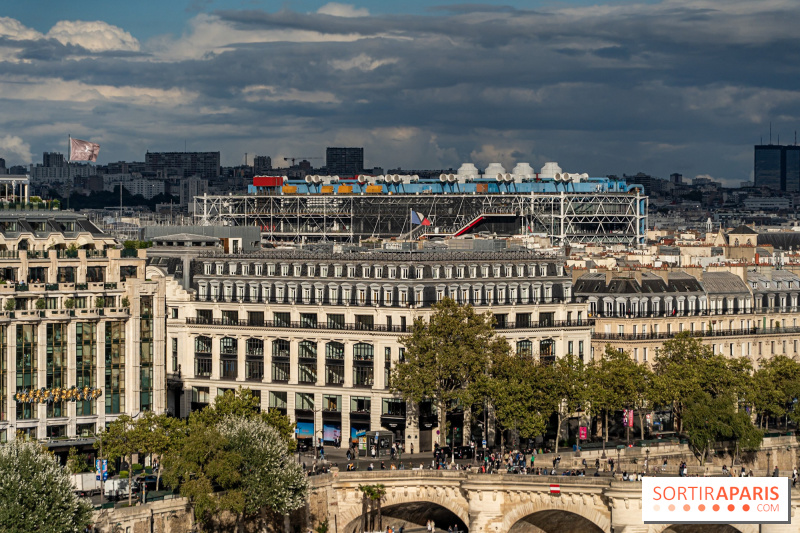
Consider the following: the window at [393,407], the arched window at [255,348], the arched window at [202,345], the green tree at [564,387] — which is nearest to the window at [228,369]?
the arched window at [255,348]

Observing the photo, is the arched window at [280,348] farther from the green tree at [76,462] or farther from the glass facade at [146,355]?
the green tree at [76,462]

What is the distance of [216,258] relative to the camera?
161 m

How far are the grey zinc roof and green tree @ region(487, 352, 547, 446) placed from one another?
38.2 metres

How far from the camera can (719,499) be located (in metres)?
115

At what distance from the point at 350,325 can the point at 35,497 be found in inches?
2068

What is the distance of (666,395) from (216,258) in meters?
42.9

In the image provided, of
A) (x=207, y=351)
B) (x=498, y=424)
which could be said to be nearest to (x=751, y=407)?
(x=498, y=424)

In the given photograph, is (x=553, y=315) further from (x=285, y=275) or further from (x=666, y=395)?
(x=285, y=275)

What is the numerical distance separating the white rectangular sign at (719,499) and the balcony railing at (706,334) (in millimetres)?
44403

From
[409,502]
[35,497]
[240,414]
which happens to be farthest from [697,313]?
[35,497]

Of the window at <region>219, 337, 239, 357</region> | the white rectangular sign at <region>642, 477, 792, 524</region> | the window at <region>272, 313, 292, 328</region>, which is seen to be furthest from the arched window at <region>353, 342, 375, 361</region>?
the white rectangular sign at <region>642, 477, 792, 524</region>

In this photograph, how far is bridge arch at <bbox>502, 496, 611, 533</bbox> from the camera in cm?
12088

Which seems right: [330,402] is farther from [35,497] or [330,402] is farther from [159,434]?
[35,497]

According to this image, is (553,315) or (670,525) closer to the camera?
(670,525)
